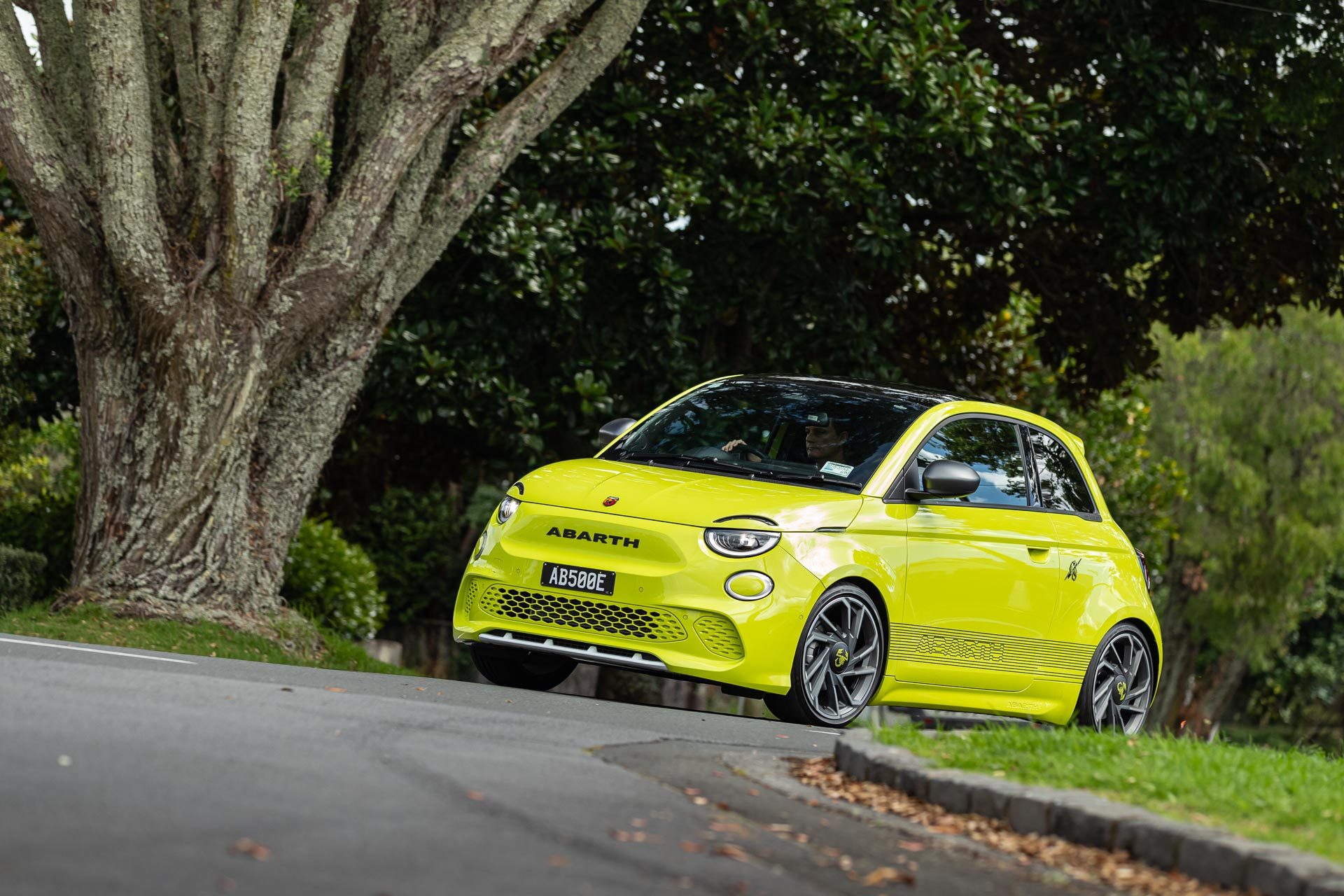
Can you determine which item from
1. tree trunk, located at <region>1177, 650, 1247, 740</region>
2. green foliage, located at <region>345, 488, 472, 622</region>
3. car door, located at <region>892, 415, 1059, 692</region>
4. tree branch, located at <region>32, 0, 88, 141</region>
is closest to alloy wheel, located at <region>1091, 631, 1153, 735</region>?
car door, located at <region>892, 415, 1059, 692</region>

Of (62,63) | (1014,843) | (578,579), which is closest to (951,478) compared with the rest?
(578,579)

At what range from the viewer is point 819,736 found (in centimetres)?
865

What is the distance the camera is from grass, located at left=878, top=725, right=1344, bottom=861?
19.6ft

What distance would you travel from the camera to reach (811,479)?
9477 millimetres

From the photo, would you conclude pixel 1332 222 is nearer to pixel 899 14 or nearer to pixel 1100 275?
pixel 1100 275

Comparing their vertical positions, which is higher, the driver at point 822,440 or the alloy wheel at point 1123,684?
the driver at point 822,440

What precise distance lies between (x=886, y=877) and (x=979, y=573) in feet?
15.8

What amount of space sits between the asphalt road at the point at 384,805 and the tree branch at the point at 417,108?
4540mm

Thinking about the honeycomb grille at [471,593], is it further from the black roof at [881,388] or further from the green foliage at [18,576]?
the green foliage at [18,576]

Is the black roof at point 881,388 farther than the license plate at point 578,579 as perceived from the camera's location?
Yes

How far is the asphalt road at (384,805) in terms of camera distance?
176 inches

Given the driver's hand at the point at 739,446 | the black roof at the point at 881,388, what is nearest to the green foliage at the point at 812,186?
the black roof at the point at 881,388

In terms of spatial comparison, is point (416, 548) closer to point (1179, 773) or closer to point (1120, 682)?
point (1120, 682)

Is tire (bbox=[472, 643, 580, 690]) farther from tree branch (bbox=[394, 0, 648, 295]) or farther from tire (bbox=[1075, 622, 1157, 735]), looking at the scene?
tree branch (bbox=[394, 0, 648, 295])
